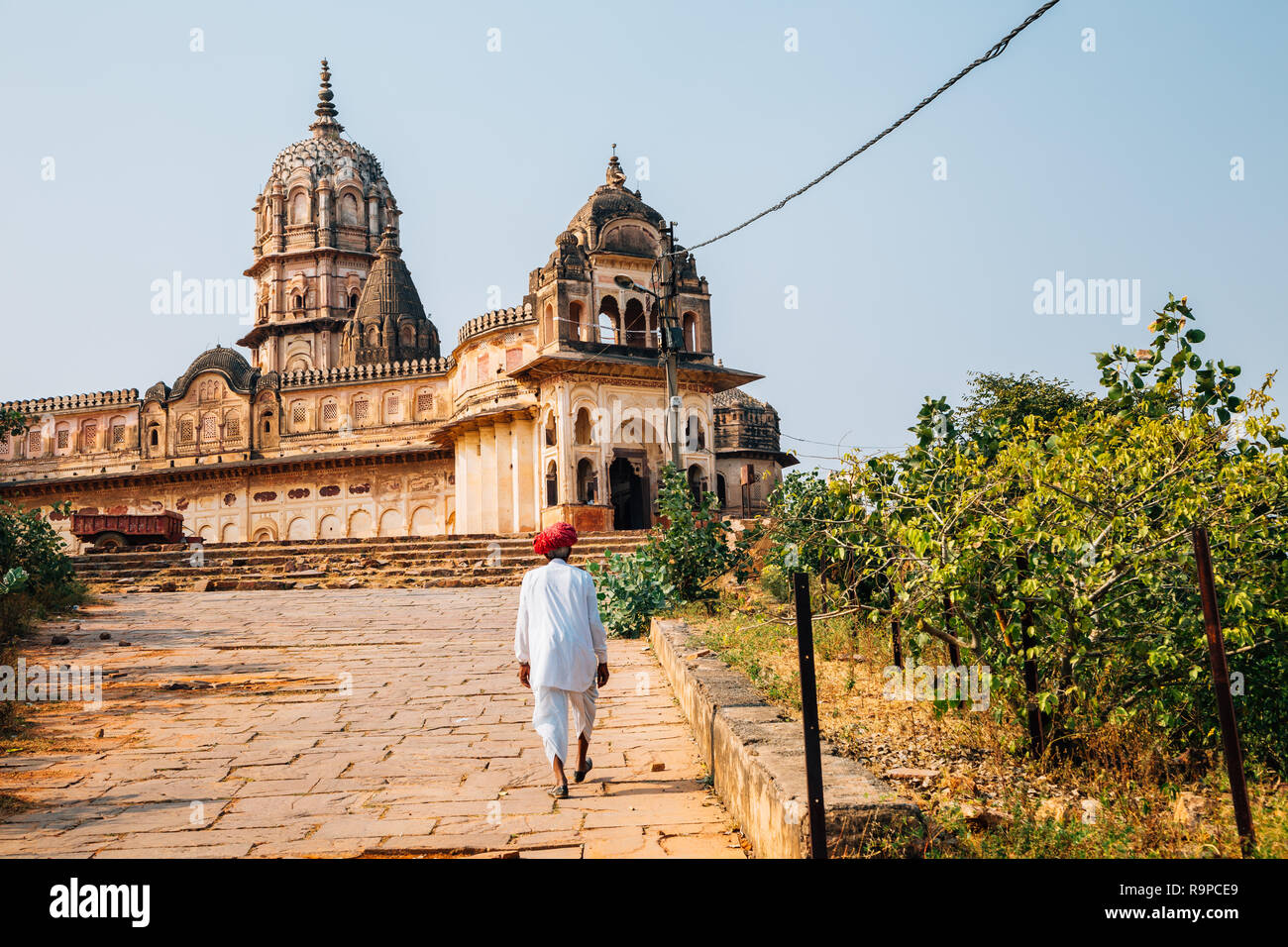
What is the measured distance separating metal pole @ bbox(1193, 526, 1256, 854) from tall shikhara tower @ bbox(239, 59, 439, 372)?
140ft

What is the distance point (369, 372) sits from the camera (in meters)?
38.2

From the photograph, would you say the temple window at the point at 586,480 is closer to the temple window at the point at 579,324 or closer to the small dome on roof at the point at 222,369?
the temple window at the point at 579,324

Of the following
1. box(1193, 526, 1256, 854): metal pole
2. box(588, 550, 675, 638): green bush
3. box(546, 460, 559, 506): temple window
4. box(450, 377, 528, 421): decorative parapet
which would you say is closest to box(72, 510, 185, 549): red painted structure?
box(450, 377, 528, 421): decorative parapet

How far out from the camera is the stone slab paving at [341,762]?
451 cm

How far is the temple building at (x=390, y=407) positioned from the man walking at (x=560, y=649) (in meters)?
17.0

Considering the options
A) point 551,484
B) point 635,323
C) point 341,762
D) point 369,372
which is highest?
point 369,372

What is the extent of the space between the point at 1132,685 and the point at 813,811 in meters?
2.83

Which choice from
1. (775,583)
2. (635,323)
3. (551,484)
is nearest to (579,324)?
(635,323)

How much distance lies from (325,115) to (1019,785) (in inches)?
2085

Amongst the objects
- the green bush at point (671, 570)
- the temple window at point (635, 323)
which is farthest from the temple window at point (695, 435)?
the green bush at point (671, 570)

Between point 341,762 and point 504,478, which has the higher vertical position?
point 504,478

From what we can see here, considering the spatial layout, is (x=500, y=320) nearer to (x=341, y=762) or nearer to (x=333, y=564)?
(x=333, y=564)

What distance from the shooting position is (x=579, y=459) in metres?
27.5
